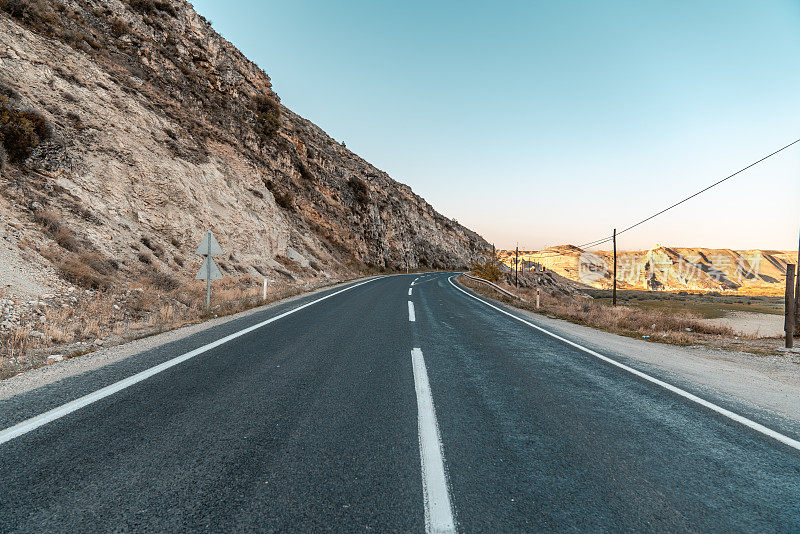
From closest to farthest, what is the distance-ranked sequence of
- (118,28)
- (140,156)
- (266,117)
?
(140,156)
(118,28)
(266,117)

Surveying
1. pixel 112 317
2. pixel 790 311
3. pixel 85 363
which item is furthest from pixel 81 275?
pixel 790 311

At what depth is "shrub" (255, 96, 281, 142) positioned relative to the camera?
31.5 meters

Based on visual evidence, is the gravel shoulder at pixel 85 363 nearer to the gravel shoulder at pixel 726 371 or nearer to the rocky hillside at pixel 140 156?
the rocky hillside at pixel 140 156

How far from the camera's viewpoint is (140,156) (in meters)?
17.1

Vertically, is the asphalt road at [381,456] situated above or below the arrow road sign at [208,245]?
below

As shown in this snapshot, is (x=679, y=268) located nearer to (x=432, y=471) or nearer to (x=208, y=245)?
(x=208, y=245)

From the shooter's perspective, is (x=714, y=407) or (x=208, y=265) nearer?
(x=714, y=407)

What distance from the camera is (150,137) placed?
737 inches

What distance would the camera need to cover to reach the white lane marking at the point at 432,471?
2023 millimetres

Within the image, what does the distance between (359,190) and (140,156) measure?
30873 mm

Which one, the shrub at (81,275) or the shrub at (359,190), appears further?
the shrub at (359,190)

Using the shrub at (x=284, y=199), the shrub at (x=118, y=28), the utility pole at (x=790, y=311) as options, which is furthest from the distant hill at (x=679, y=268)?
the utility pole at (x=790, y=311)

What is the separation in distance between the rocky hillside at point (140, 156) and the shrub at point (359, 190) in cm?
794

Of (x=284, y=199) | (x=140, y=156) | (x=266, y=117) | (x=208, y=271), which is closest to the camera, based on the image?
(x=208, y=271)
